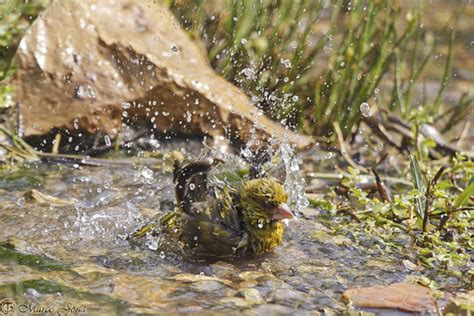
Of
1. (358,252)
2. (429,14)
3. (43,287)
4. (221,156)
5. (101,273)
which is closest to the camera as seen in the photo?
(43,287)

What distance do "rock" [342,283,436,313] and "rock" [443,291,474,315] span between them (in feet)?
0.22

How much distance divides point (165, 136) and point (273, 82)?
854 millimetres

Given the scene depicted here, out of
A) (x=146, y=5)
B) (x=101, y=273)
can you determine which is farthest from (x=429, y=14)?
(x=101, y=273)

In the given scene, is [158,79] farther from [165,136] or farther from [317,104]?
[317,104]

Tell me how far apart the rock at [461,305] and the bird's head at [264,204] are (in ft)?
2.72

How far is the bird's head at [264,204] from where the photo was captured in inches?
171

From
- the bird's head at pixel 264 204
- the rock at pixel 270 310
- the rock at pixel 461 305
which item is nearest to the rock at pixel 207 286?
the rock at pixel 270 310

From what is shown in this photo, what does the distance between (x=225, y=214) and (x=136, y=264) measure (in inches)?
18.3

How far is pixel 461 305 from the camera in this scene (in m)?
3.83

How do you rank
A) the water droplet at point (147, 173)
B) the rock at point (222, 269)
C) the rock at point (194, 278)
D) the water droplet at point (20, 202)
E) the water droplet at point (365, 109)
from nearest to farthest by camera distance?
the rock at point (194, 278) → the rock at point (222, 269) → the water droplet at point (20, 202) → the water droplet at point (147, 173) → the water droplet at point (365, 109)

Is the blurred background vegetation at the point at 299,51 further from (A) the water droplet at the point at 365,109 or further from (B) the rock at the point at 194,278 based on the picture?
(B) the rock at the point at 194,278

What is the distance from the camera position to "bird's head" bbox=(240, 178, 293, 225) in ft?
14.2

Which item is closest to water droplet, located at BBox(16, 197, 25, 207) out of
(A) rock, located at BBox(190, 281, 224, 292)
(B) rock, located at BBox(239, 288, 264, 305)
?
(A) rock, located at BBox(190, 281, 224, 292)

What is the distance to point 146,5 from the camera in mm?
6590
